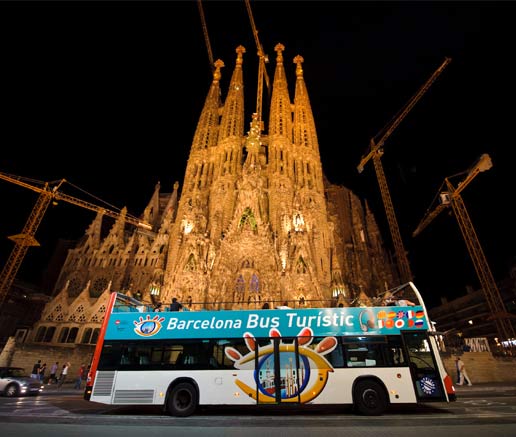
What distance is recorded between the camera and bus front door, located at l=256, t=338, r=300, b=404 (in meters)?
9.58

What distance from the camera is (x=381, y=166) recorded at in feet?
185

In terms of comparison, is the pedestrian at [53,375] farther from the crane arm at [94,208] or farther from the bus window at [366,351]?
the crane arm at [94,208]

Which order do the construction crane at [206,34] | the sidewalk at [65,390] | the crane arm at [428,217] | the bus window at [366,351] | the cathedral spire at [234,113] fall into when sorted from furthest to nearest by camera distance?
the construction crane at [206,34], the cathedral spire at [234,113], the crane arm at [428,217], the sidewalk at [65,390], the bus window at [366,351]

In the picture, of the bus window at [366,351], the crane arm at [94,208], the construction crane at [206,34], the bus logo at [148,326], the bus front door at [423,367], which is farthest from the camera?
the construction crane at [206,34]

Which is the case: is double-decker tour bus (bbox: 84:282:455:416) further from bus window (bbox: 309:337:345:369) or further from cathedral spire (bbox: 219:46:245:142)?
cathedral spire (bbox: 219:46:245:142)

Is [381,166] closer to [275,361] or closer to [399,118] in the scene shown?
[399,118]

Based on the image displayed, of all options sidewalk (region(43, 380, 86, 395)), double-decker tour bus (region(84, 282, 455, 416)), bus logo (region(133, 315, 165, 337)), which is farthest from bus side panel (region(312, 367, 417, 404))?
sidewalk (region(43, 380, 86, 395))

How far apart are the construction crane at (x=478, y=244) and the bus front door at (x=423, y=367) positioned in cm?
4149

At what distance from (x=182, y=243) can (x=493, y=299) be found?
46.0 meters

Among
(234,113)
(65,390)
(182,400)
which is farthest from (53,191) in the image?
(182,400)

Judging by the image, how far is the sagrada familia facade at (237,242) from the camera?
3462cm

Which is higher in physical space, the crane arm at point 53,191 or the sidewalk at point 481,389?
the crane arm at point 53,191

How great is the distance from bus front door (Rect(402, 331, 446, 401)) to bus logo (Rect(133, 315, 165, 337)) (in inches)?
354

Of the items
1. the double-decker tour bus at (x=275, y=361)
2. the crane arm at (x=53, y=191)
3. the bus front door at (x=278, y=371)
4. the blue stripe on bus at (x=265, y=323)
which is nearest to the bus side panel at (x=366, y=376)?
the double-decker tour bus at (x=275, y=361)
